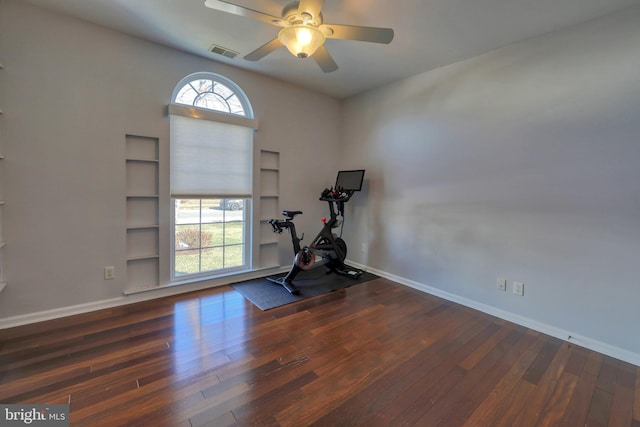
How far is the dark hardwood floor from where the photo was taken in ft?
5.11

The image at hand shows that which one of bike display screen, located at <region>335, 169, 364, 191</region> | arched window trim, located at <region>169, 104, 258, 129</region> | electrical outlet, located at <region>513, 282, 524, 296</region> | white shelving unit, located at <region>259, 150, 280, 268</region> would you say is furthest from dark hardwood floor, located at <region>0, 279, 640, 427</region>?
arched window trim, located at <region>169, 104, 258, 129</region>

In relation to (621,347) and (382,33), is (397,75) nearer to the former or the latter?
(382,33)

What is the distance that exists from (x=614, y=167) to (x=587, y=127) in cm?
38

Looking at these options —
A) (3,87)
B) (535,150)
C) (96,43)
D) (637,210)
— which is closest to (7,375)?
(3,87)

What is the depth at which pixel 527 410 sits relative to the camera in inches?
63.7

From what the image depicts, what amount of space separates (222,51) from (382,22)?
174 cm

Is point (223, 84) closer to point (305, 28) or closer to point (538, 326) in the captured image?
point (305, 28)

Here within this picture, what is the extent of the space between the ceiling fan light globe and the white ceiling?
439mm

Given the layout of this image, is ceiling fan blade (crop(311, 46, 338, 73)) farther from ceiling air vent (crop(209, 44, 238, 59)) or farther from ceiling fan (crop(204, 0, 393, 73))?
ceiling air vent (crop(209, 44, 238, 59))

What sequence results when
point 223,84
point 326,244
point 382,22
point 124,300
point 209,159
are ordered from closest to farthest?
point 382,22 → point 124,300 → point 209,159 → point 223,84 → point 326,244

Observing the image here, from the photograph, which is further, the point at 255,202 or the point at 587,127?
the point at 255,202

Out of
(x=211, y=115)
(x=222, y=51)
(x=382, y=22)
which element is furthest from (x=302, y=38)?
(x=211, y=115)

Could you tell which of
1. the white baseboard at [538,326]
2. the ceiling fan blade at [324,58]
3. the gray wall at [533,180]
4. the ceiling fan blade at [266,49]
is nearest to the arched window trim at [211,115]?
the ceiling fan blade at [266,49]

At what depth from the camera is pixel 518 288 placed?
8.85ft
